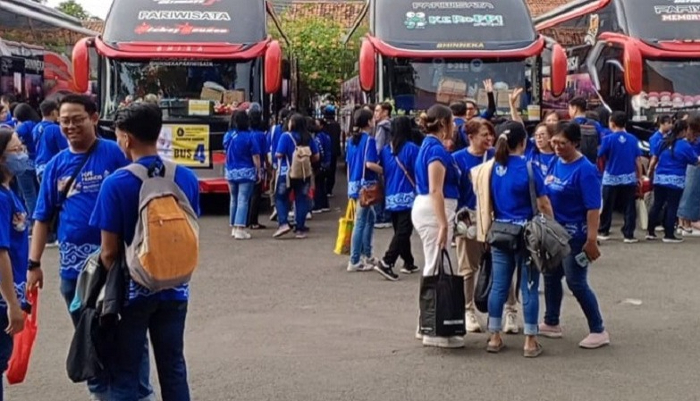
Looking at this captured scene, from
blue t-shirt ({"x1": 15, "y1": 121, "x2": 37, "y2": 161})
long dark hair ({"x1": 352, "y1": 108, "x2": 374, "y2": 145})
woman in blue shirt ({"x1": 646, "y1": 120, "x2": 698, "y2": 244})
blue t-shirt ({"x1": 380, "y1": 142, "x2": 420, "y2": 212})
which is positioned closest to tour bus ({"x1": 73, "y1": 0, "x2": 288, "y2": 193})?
blue t-shirt ({"x1": 15, "y1": 121, "x2": 37, "y2": 161})

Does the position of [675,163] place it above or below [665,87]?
below

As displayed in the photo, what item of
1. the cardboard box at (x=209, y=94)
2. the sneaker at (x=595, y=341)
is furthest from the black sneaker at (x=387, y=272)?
the cardboard box at (x=209, y=94)

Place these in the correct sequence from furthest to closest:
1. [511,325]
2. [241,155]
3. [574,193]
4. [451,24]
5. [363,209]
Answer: [451,24]
[241,155]
[363,209]
[511,325]
[574,193]

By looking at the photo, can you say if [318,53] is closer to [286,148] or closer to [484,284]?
[286,148]

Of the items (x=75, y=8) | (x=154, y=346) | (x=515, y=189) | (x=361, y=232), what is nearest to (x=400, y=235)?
(x=361, y=232)

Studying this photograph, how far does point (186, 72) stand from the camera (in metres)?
15.6

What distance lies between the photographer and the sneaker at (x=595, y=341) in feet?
25.0

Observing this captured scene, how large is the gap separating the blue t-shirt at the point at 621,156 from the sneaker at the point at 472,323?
568cm

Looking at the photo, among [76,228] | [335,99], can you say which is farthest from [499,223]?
[335,99]

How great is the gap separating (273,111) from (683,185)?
6.61 meters

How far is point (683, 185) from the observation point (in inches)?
523

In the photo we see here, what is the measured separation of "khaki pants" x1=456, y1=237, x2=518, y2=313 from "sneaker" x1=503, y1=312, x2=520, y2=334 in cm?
3

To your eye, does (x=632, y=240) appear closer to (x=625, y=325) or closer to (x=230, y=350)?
(x=625, y=325)

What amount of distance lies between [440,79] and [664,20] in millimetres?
3817
